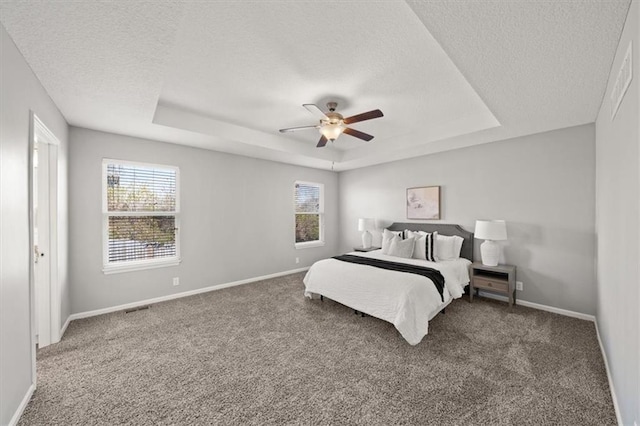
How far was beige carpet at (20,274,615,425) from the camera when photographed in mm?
1787

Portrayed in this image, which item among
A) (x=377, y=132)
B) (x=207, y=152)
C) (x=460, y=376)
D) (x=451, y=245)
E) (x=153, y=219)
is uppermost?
(x=377, y=132)

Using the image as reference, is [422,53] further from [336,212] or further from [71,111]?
[336,212]

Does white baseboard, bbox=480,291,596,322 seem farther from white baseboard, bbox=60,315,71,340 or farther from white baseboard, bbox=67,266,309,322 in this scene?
white baseboard, bbox=60,315,71,340

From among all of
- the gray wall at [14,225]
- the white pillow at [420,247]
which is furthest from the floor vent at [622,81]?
the gray wall at [14,225]

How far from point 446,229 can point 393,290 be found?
2257mm

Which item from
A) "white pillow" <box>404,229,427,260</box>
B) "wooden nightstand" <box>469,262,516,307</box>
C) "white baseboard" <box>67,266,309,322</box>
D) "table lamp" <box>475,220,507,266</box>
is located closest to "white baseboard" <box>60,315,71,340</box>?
"white baseboard" <box>67,266,309,322</box>

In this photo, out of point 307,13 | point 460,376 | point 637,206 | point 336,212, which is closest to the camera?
point 637,206

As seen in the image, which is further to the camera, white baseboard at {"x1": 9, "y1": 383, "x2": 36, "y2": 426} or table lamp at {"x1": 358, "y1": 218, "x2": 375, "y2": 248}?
table lamp at {"x1": 358, "y1": 218, "x2": 375, "y2": 248}

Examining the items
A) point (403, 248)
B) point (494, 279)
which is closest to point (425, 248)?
point (403, 248)

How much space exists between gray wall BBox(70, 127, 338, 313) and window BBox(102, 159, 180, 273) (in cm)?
10

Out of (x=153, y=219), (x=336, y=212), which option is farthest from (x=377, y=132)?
(x=153, y=219)

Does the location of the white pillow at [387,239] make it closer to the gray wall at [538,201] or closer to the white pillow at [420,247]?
the white pillow at [420,247]

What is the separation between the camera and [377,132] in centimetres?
433

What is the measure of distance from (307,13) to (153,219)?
141 inches
